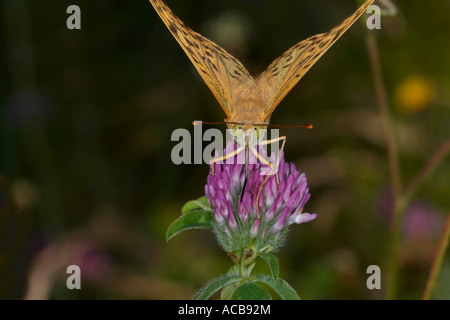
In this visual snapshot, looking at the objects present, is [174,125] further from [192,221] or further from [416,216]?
[192,221]

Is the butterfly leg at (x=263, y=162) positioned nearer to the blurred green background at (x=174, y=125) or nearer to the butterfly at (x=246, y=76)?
the butterfly at (x=246, y=76)

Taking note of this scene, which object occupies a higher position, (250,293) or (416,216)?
(416,216)

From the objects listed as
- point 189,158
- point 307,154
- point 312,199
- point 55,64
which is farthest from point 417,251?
point 55,64

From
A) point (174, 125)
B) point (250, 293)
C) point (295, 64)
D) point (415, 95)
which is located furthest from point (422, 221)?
point (250, 293)

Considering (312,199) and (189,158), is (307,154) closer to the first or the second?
(312,199)

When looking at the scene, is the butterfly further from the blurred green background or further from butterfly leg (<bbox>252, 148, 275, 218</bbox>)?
the blurred green background

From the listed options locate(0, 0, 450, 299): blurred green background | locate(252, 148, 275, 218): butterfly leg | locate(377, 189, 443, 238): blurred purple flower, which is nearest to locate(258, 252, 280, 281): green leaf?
locate(252, 148, 275, 218): butterfly leg

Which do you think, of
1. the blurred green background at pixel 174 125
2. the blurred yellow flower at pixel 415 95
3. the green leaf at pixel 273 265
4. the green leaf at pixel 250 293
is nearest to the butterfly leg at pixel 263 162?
the green leaf at pixel 273 265
